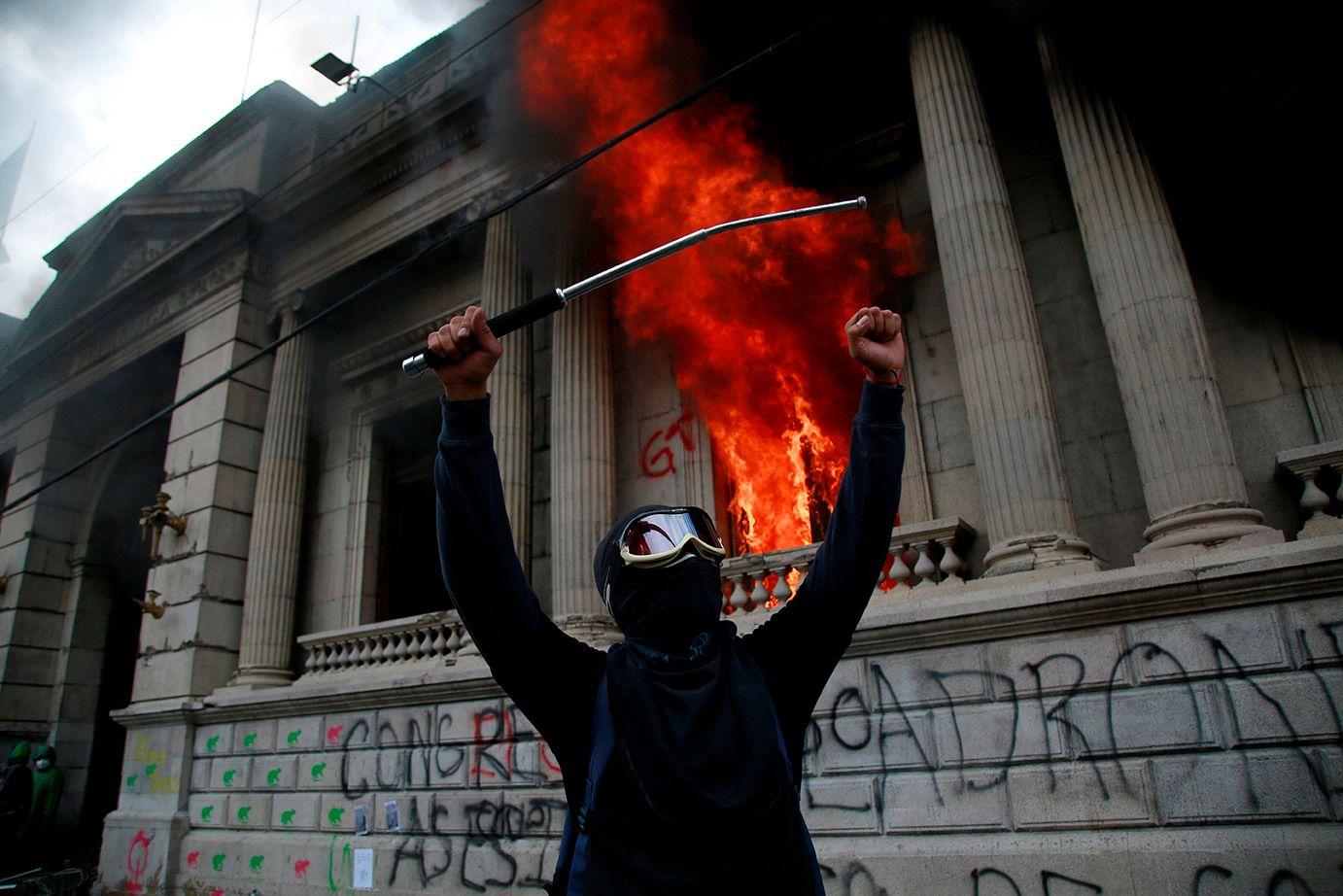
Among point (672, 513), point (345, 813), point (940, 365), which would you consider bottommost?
point (345, 813)

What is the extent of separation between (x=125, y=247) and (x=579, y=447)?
1219 cm

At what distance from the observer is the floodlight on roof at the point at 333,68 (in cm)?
1330

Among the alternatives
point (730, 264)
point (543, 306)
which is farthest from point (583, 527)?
point (543, 306)

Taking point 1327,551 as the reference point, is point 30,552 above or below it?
above

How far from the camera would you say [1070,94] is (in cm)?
761

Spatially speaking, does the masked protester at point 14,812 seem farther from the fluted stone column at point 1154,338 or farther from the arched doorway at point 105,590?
the fluted stone column at point 1154,338

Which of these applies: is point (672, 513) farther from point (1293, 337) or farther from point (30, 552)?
point (30, 552)

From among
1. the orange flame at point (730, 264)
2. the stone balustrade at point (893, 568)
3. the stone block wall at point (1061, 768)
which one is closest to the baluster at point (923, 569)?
the stone balustrade at point (893, 568)

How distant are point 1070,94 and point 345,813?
34.4ft

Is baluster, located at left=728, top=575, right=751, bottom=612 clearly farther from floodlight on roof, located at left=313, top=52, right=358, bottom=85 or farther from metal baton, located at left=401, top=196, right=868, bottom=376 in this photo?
floodlight on roof, located at left=313, top=52, right=358, bottom=85

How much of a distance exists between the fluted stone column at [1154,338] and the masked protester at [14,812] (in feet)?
44.1

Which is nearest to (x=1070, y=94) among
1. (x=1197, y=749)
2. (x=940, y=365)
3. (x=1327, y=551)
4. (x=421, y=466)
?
(x=940, y=365)

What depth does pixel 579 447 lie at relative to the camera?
9789 millimetres

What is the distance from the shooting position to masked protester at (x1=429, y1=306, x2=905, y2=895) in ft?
5.46
